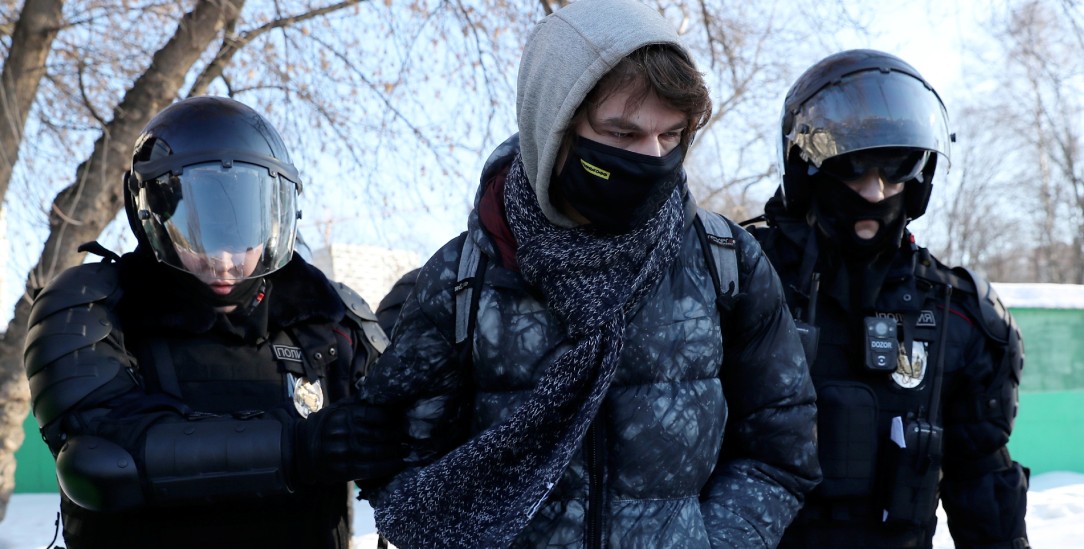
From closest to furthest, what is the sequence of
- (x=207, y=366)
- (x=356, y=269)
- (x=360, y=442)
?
(x=360, y=442) < (x=207, y=366) < (x=356, y=269)

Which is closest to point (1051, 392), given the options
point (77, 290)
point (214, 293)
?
point (214, 293)

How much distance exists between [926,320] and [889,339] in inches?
5.9

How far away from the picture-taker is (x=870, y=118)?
298 centimetres

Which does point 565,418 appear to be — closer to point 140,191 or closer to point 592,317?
point 592,317

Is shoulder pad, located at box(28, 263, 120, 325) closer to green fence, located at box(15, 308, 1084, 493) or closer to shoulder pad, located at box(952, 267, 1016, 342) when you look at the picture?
shoulder pad, located at box(952, 267, 1016, 342)

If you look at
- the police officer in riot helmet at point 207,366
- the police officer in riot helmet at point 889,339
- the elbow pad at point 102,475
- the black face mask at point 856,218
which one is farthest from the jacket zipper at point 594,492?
the black face mask at point 856,218

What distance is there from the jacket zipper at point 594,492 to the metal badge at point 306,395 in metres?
1.22

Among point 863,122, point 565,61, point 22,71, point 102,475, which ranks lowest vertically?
point 102,475

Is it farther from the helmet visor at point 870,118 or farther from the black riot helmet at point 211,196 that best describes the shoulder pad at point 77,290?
the helmet visor at point 870,118

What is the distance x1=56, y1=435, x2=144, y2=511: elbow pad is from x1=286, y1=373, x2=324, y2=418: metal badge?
0.53 meters

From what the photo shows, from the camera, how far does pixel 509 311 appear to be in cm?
189

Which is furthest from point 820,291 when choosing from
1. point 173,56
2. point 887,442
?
point 173,56

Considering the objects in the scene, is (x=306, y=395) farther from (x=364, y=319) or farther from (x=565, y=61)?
(x=565, y=61)

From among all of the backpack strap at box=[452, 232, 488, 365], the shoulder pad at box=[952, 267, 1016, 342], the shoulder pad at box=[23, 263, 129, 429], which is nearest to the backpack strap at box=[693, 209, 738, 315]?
the backpack strap at box=[452, 232, 488, 365]
